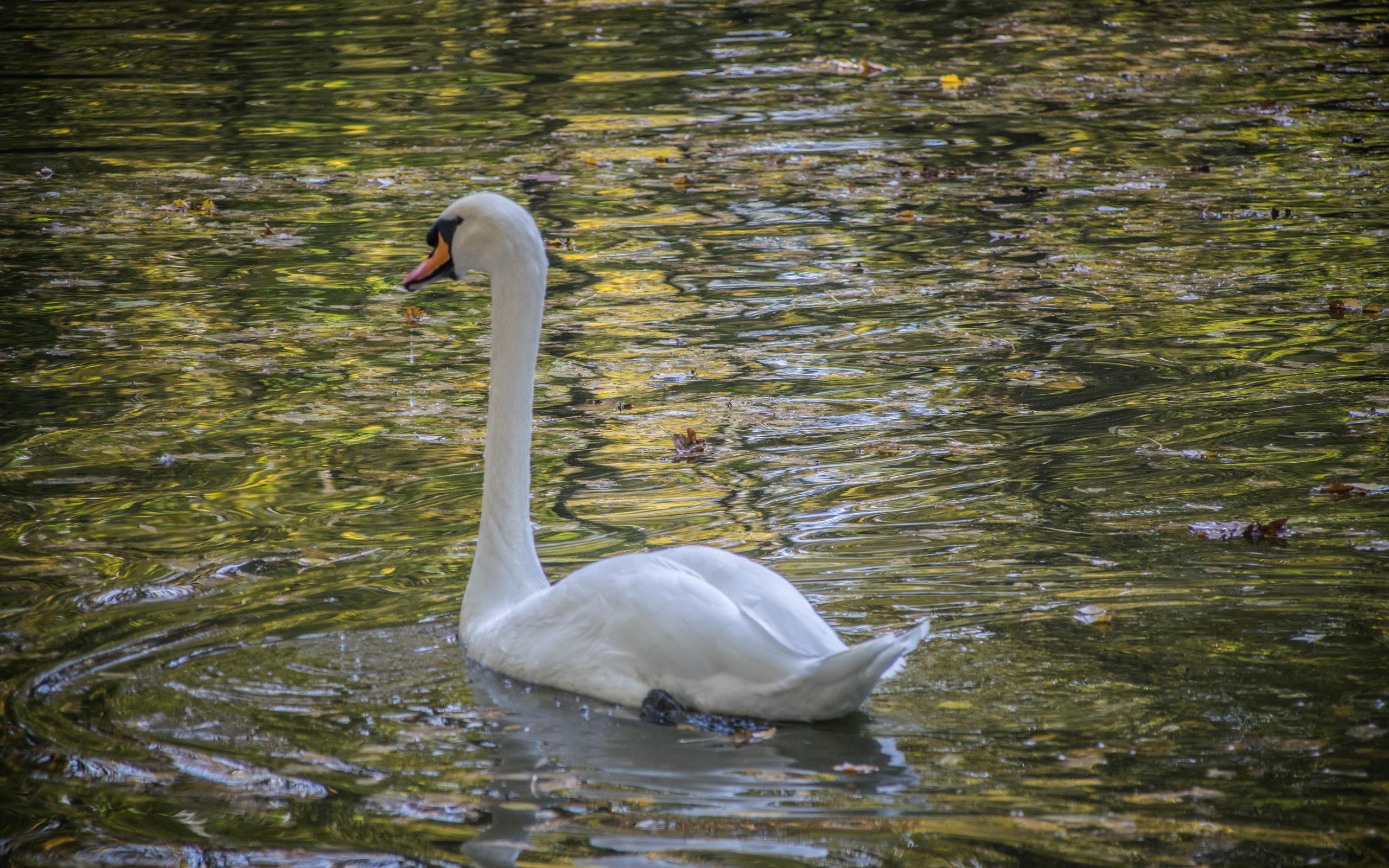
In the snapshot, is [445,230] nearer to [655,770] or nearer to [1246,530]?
[655,770]

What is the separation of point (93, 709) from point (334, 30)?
19.3 meters

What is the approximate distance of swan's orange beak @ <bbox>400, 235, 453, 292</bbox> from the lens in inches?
214

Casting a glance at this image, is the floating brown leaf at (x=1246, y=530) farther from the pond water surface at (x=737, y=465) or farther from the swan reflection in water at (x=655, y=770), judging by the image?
the swan reflection in water at (x=655, y=770)

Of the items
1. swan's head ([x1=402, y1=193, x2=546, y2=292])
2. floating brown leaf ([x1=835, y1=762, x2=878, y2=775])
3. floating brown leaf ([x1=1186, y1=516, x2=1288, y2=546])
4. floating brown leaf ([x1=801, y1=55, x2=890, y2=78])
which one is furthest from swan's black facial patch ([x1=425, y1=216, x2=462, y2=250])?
floating brown leaf ([x1=801, y1=55, x2=890, y2=78])

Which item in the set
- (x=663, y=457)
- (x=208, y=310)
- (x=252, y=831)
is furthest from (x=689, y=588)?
(x=208, y=310)

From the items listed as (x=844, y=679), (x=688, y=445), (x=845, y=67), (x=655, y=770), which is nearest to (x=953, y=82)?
(x=845, y=67)

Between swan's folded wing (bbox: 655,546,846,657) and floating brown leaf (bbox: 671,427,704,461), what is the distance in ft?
8.08

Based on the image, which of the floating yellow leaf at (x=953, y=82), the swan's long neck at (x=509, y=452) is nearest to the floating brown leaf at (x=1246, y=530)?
the swan's long neck at (x=509, y=452)

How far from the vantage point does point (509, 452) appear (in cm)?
545

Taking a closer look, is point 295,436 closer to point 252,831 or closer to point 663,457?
point 663,457

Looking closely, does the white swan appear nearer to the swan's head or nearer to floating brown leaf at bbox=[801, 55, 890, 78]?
the swan's head

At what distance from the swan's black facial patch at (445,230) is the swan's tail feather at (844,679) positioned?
2022 mm

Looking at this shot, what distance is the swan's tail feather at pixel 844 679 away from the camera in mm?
4137

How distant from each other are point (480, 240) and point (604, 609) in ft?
4.63
